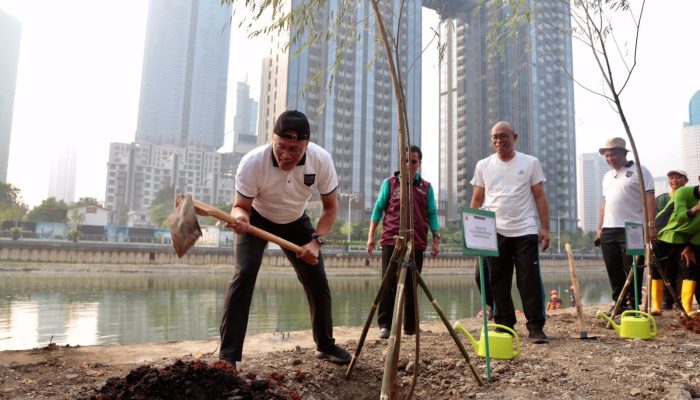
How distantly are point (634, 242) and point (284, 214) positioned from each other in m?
3.41

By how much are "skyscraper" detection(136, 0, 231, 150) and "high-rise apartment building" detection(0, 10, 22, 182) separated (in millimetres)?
25051

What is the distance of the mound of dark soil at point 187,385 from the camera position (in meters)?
1.78

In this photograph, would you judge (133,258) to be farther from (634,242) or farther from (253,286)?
(634,242)

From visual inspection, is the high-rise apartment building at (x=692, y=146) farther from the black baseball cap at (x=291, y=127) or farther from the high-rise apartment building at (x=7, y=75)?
the high-rise apartment building at (x=7, y=75)

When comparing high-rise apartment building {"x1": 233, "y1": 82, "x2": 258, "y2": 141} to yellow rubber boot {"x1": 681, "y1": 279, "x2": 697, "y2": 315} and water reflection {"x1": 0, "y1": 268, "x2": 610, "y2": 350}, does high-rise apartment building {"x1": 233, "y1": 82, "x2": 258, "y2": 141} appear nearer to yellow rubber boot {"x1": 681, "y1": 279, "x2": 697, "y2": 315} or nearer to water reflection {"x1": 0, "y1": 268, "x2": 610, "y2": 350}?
water reflection {"x1": 0, "y1": 268, "x2": 610, "y2": 350}

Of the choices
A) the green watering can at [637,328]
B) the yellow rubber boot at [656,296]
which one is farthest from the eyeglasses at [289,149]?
the yellow rubber boot at [656,296]

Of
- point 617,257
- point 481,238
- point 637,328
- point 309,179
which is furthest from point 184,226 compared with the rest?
point 617,257

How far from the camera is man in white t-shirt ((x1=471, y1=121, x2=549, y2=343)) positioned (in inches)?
142

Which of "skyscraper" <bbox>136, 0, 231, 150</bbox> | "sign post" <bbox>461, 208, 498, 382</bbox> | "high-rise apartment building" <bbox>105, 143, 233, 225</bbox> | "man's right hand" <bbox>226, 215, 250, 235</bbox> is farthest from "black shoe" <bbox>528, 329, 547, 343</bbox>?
"skyscraper" <bbox>136, 0, 231, 150</bbox>

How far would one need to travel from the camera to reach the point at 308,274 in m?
2.85

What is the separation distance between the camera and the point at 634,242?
4199 millimetres

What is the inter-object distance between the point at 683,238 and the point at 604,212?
2.77 ft

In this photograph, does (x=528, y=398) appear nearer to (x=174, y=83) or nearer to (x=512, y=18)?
(x=512, y=18)

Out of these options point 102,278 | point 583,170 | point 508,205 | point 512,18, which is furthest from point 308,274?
point 583,170
